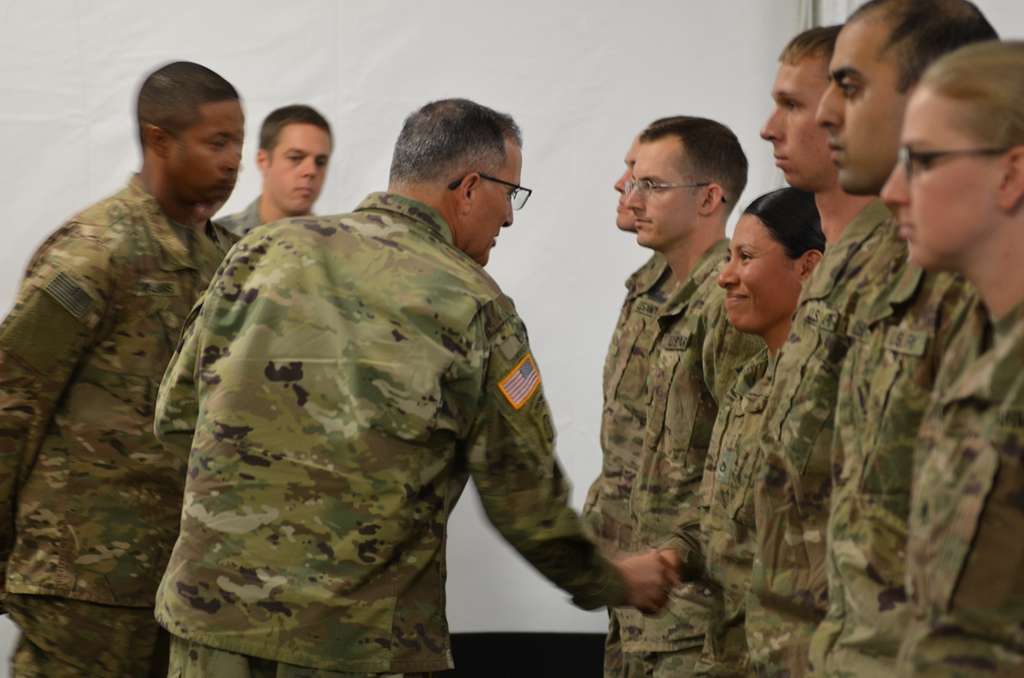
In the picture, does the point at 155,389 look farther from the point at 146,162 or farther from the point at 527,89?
the point at 527,89

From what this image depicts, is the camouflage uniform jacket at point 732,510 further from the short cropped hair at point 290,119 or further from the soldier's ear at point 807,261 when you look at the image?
the short cropped hair at point 290,119

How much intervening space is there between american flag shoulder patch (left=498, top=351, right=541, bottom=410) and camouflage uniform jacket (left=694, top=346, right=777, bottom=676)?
19.5 inches

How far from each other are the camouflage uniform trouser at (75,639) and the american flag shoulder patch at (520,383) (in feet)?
3.80

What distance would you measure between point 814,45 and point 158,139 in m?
1.44

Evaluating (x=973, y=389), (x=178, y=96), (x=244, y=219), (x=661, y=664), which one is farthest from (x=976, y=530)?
(x=244, y=219)

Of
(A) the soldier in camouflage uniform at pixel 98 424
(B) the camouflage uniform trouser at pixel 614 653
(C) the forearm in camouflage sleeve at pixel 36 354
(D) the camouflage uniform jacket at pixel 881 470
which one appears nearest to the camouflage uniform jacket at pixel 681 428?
(B) the camouflage uniform trouser at pixel 614 653

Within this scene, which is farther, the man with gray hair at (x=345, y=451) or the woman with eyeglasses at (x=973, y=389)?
the man with gray hair at (x=345, y=451)

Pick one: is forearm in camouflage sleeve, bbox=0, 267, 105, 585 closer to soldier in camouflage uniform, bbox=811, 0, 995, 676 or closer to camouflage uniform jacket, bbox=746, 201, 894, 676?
camouflage uniform jacket, bbox=746, 201, 894, 676

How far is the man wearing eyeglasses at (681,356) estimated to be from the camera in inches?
129

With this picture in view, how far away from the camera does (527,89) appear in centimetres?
469

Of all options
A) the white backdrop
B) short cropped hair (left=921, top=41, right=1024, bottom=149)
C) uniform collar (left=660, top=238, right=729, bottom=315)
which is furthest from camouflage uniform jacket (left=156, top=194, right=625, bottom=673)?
the white backdrop

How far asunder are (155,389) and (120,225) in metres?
0.35

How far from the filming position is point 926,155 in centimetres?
159

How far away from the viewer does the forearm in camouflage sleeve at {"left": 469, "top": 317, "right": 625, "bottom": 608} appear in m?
2.39
